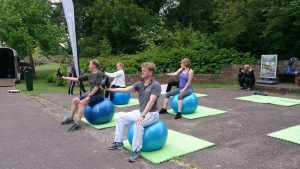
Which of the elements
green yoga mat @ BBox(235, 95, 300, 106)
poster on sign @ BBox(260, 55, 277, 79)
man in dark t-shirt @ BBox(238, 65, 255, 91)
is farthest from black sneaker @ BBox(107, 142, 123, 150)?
poster on sign @ BBox(260, 55, 277, 79)

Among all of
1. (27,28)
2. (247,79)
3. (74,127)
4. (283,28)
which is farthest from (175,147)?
(27,28)

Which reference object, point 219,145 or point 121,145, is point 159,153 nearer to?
point 121,145

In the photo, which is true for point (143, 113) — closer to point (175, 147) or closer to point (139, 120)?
point (139, 120)

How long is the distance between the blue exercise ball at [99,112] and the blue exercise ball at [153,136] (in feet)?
6.62

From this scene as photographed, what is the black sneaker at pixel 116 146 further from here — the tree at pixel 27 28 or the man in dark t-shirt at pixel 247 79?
the tree at pixel 27 28

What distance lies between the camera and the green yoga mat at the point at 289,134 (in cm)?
618

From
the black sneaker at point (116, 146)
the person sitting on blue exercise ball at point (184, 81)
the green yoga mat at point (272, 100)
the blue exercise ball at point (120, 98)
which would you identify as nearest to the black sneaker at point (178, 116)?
the person sitting on blue exercise ball at point (184, 81)

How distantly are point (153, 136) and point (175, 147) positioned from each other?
0.63 meters

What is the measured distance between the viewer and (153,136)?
5430 millimetres

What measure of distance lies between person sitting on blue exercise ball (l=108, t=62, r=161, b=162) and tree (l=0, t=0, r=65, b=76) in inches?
681

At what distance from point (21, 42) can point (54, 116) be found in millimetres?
14165

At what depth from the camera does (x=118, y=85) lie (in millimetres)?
10234

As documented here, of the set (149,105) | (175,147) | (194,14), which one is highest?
(194,14)

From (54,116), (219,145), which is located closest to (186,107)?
(219,145)
